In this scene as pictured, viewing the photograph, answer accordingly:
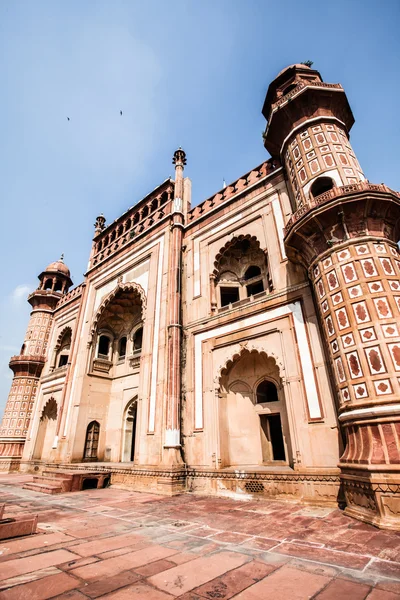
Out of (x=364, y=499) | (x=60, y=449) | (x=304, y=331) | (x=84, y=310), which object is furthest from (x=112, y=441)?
(x=364, y=499)

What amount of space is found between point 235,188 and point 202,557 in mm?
12848

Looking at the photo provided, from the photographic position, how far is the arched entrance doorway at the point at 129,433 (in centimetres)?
1611

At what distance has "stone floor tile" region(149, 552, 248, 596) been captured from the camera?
3205mm

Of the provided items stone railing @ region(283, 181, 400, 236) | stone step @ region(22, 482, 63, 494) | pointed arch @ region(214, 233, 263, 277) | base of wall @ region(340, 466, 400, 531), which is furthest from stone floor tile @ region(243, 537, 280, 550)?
pointed arch @ region(214, 233, 263, 277)

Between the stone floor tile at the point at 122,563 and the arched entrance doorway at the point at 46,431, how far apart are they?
732 inches

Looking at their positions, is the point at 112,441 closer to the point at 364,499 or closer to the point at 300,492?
the point at 300,492

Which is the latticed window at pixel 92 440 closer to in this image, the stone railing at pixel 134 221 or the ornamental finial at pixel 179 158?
the stone railing at pixel 134 221

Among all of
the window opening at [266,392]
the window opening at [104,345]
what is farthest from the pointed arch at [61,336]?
the window opening at [266,392]

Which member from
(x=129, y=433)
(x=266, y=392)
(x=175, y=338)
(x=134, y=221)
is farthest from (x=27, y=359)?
(x=266, y=392)

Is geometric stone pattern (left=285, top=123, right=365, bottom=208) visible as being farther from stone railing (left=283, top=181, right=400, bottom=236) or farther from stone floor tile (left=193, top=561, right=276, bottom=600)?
stone floor tile (left=193, top=561, right=276, bottom=600)

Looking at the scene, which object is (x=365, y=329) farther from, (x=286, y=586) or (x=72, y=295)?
(x=72, y=295)

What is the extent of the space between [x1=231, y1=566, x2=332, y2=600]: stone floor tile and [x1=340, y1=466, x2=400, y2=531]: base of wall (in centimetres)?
295

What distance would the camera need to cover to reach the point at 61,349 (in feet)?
77.2

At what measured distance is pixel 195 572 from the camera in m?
3.55
